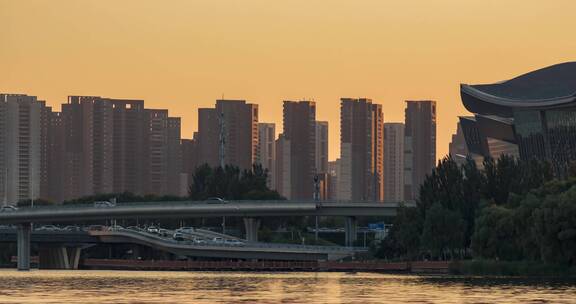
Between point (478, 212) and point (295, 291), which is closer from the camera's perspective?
point (295, 291)

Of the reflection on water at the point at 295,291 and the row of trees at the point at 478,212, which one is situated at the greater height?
the row of trees at the point at 478,212

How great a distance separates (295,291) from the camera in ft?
386

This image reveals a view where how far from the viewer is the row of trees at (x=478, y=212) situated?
150 meters

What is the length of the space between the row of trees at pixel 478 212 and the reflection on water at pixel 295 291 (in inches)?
358

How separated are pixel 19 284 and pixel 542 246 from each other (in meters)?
41.9

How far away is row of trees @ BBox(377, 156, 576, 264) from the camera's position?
493ft

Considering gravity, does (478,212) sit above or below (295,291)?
above

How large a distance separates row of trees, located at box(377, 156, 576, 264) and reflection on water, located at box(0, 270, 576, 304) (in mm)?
9084

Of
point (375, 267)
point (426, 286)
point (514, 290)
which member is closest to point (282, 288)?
point (426, 286)

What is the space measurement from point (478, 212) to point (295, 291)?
5549cm

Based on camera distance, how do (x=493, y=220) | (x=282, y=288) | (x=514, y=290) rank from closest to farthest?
(x=514, y=290)
(x=282, y=288)
(x=493, y=220)

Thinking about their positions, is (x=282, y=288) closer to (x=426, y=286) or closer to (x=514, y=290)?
(x=426, y=286)

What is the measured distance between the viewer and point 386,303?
97.1m

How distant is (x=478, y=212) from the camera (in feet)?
Answer: 557
